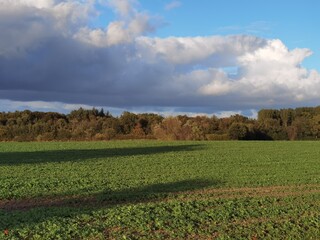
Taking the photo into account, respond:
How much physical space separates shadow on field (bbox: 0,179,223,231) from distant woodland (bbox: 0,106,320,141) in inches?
2517

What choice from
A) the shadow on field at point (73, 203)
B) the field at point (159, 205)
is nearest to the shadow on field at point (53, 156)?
the field at point (159, 205)

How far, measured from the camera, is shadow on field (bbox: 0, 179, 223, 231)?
42.5 ft

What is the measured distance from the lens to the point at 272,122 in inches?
4104

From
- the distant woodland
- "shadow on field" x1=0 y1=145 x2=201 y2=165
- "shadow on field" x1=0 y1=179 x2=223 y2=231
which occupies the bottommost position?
"shadow on field" x1=0 y1=179 x2=223 y2=231

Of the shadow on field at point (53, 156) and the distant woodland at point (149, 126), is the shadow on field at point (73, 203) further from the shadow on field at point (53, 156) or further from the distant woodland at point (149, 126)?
the distant woodland at point (149, 126)

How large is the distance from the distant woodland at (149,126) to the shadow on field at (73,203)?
63.9 metres

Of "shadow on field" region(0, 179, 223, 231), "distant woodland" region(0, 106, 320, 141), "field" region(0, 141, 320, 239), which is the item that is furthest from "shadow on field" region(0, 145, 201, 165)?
"distant woodland" region(0, 106, 320, 141)

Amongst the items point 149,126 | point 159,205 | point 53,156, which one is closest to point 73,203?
point 159,205

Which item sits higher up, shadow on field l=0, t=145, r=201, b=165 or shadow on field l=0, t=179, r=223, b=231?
shadow on field l=0, t=145, r=201, b=165

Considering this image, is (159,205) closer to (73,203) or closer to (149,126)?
(73,203)

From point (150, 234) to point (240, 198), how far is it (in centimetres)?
641

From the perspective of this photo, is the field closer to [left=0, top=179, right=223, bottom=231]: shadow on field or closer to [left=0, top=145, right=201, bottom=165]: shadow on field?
[left=0, top=179, right=223, bottom=231]: shadow on field

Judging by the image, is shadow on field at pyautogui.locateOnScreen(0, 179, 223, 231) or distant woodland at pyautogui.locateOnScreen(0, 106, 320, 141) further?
distant woodland at pyautogui.locateOnScreen(0, 106, 320, 141)

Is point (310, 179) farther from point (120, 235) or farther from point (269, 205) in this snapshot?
point (120, 235)
